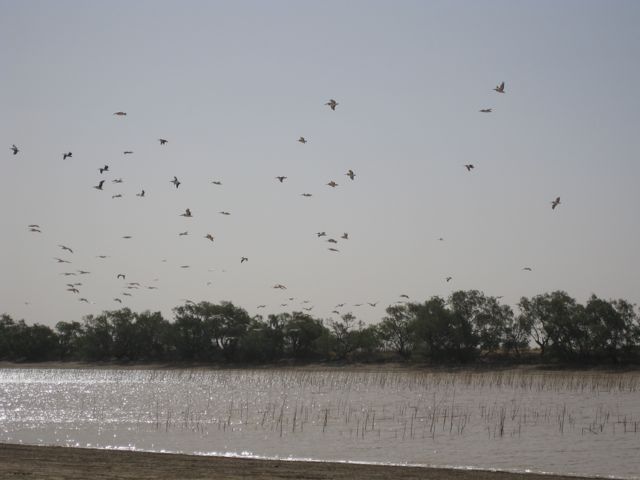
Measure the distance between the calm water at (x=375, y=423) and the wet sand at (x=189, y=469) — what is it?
2.57m

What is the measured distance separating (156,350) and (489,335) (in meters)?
54.9

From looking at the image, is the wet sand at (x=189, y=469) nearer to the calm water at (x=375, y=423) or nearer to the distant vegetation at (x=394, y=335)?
the calm water at (x=375, y=423)

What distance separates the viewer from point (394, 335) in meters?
109

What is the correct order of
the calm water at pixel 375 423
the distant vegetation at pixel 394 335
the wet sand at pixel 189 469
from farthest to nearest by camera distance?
the distant vegetation at pixel 394 335
the calm water at pixel 375 423
the wet sand at pixel 189 469

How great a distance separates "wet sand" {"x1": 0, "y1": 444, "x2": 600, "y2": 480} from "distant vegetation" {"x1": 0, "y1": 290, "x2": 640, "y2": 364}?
69.4m

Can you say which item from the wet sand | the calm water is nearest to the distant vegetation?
the calm water

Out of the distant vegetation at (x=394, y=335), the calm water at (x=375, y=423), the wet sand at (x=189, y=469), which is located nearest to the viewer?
the wet sand at (x=189, y=469)

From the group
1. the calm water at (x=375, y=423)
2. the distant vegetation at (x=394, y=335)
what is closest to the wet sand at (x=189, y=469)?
the calm water at (x=375, y=423)

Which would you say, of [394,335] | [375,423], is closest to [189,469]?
[375,423]

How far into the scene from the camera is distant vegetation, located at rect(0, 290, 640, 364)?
90562 mm

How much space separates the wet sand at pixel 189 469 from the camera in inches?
864

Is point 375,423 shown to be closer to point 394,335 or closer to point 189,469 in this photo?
point 189,469

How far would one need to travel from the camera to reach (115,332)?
131m

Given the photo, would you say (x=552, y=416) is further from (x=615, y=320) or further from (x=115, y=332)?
(x=115, y=332)
